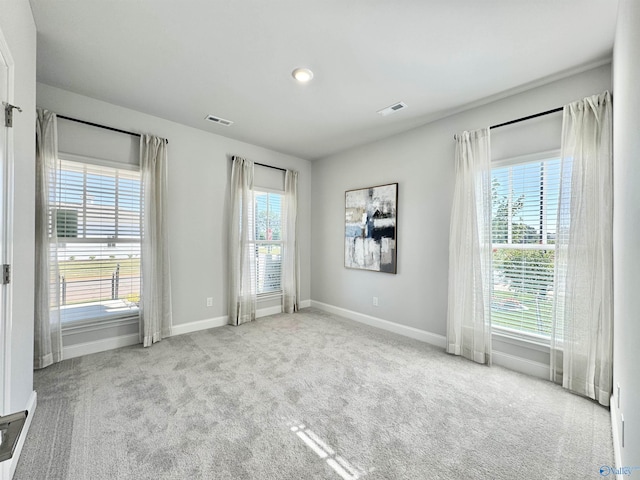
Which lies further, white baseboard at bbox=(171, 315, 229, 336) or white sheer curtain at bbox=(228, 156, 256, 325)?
white sheer curtain at bbox=(228, 156, 256, 325)

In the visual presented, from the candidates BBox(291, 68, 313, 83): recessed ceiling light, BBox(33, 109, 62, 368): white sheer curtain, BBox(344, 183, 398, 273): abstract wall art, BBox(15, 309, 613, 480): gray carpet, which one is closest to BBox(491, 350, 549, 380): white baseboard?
BBox(15, 309, 613, 480): gray carpet

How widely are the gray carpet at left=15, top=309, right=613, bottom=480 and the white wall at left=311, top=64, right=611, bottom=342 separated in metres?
0.91

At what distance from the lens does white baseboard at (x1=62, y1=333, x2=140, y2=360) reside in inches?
112

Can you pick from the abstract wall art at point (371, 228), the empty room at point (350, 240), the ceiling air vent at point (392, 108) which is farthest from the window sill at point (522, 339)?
the ceiling air vent at point (392, 108)

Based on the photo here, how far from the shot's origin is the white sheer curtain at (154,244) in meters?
3.20

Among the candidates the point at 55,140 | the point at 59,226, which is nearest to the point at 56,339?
the point at 59,226

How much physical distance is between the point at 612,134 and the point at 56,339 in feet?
17.1

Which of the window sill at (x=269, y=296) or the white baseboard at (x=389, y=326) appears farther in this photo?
the window sill at (x=269, y=296)

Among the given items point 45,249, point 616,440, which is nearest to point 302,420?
point 616,440

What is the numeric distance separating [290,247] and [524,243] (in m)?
3.24

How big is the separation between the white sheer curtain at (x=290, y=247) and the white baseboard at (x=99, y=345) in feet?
7.10

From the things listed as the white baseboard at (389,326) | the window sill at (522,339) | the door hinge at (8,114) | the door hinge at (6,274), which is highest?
the door hinge at (8,114)

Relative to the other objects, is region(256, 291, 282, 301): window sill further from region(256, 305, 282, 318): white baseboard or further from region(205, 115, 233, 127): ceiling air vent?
region(205, 115, 233, 127): ceiling air vent

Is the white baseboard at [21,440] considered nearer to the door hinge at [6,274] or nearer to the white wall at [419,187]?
the door hinge at [6,274]
